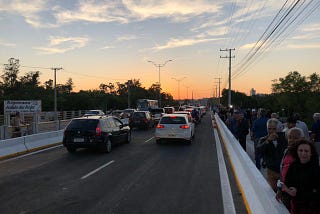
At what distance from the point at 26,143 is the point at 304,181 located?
13.0 metres

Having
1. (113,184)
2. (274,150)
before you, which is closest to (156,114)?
(113,184)

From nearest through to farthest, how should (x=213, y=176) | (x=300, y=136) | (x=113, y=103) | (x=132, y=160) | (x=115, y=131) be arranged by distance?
(x=300, y=136), (x=213, y=176), (x=132, y=160), (x=115, y=131), (x=113, y=103)

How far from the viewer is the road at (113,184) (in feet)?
21.2

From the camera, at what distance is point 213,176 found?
30.6 ft

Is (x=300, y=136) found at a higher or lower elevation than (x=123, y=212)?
higher

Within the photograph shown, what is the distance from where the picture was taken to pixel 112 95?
11762cm

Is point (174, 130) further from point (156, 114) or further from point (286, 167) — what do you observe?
point (156, 114)

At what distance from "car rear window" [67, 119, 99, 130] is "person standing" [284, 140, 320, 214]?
1058cm

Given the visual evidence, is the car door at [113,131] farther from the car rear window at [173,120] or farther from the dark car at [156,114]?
the dark car at [156,114]

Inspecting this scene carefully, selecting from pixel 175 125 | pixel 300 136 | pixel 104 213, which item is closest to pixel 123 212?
pixel 104 213

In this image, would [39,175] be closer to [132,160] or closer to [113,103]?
[132,160]

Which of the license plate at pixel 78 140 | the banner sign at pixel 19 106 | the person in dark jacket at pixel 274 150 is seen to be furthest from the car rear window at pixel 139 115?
the person in dark jacket at pixel 274 150

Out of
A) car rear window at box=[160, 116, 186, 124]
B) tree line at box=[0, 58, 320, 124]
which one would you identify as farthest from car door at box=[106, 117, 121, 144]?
tree line at box=[0, 58, 320, 124]

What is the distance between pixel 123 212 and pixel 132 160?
234 inches
